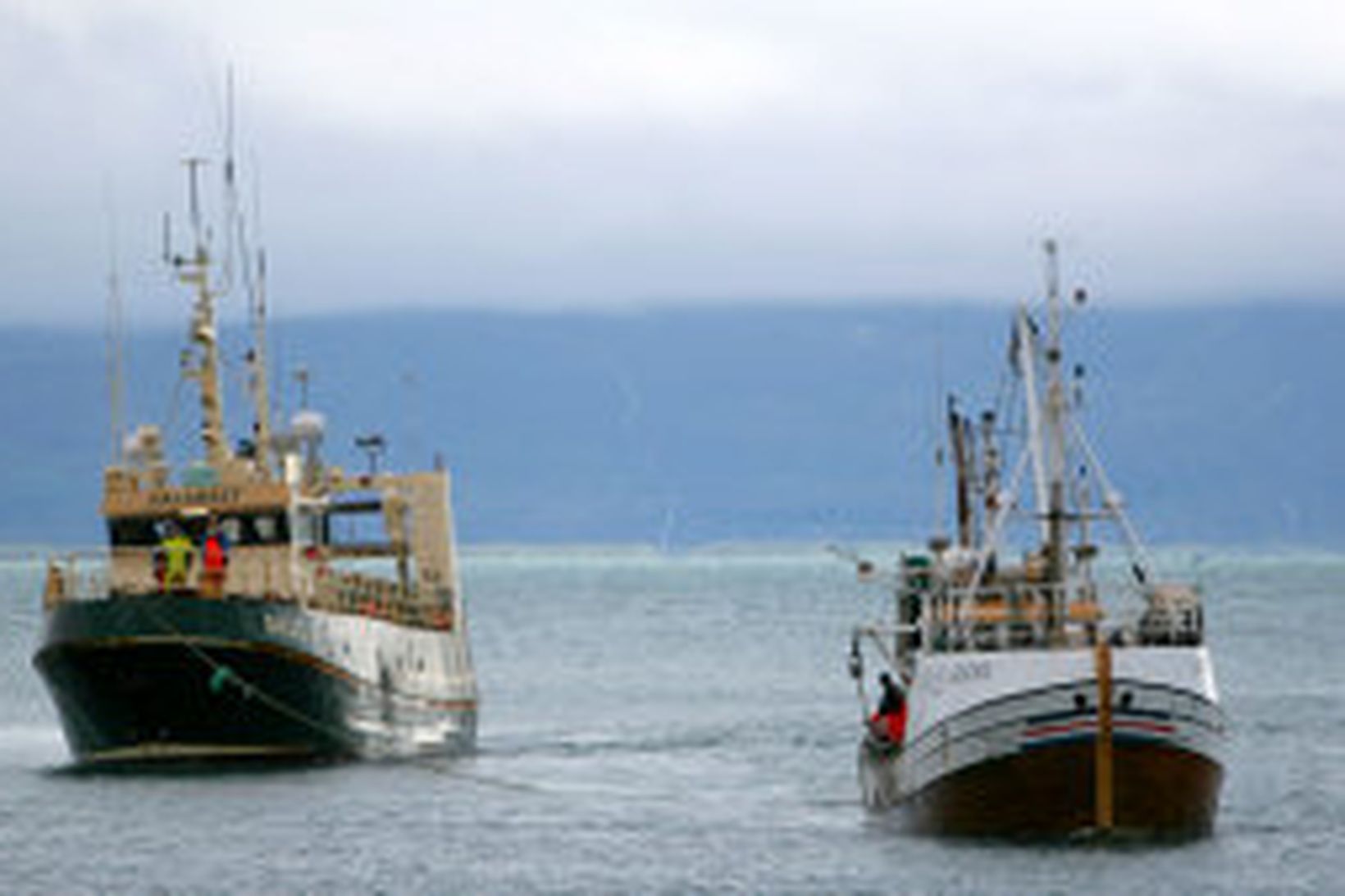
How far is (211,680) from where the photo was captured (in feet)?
210

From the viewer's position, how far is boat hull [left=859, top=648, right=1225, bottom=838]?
163 ft

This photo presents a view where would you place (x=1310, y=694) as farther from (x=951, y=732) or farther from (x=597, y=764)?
(x=951, y=732)

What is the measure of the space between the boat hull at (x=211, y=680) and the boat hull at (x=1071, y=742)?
16509 millimetres

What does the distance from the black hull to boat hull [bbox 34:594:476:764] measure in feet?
54.7

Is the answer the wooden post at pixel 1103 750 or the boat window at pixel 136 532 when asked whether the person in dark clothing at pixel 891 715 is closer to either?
the wooden post at pixel 1103 750

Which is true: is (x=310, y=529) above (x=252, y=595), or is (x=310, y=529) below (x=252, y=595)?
above

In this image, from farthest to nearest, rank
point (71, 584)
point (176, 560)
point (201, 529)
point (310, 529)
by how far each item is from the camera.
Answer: point (310, 529) → point (201, 529) → point (71, 584) → point (176, 560)

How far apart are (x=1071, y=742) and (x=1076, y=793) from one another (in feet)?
2.97

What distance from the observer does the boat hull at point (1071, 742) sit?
4962cm

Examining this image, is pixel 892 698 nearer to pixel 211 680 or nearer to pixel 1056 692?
pixel 1056 692

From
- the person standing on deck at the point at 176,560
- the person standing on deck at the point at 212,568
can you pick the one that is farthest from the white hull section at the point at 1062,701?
the person standing on deck at the point at 176,560

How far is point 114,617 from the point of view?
63.9 m

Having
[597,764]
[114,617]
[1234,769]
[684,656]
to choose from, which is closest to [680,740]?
[597,764]

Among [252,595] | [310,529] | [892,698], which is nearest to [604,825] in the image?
[892,698]
